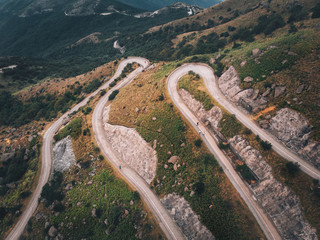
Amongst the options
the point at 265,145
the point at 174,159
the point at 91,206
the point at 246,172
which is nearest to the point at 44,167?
the point at 91,206

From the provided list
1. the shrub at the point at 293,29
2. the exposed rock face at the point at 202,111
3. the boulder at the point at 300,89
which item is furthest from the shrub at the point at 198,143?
the shrub at the point at 293,29

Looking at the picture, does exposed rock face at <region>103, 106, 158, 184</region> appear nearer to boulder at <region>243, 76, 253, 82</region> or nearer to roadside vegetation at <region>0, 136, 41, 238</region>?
roadside vegetation at <region>0, 136, 41, 238</region>

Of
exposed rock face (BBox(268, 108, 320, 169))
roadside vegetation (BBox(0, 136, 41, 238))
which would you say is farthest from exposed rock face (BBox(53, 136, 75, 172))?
exposed rock face (BBox(268, 108, 320, 169))

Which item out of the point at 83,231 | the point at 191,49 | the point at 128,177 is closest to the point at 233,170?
the point at 128,177

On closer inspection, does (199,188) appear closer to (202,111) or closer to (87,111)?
(202,111)

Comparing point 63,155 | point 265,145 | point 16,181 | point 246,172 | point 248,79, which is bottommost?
point 246,172

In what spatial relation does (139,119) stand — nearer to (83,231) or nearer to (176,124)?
(176,124)
